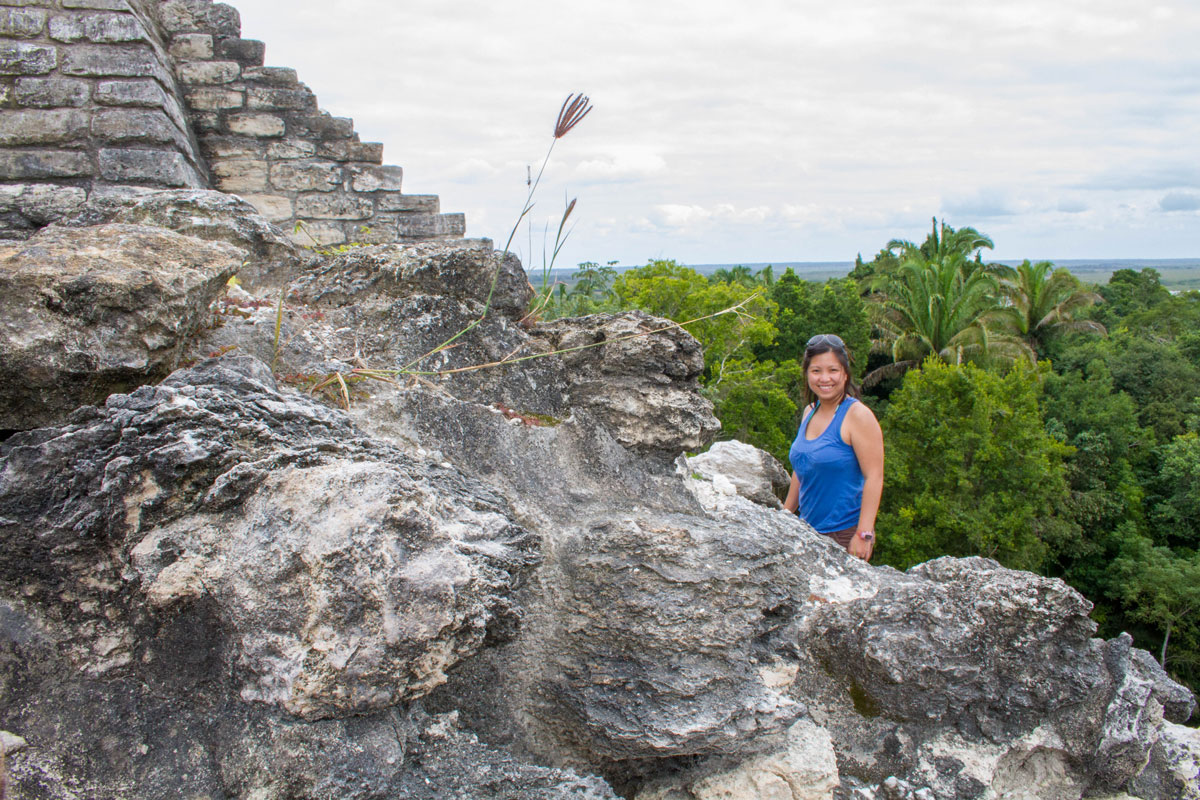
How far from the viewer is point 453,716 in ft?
5.28

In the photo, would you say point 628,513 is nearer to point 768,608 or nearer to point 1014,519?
point 768,608

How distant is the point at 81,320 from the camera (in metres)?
1.71

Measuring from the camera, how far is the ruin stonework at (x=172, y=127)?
4371 mm

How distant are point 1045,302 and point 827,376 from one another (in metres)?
36.4

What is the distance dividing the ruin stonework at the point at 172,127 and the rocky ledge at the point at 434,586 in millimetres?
2303

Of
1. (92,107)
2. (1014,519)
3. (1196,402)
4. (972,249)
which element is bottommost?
(1014,519)

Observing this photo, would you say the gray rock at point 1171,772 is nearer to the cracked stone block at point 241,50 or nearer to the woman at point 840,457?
the woman at point 840,457

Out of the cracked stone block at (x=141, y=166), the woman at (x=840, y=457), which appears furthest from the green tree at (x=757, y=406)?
the woman at (x=840, y=457)

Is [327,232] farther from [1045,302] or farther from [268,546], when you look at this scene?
[1045,302]

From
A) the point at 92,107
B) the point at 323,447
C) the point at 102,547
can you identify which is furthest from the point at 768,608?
the point at 92,107

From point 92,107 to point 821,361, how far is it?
4.38 metres

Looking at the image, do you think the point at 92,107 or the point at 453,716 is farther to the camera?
the point at 92,107

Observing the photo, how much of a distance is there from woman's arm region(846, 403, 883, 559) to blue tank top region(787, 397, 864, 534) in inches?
1.7

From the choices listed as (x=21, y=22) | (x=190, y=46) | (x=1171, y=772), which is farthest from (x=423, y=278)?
(x=190, y=46)
